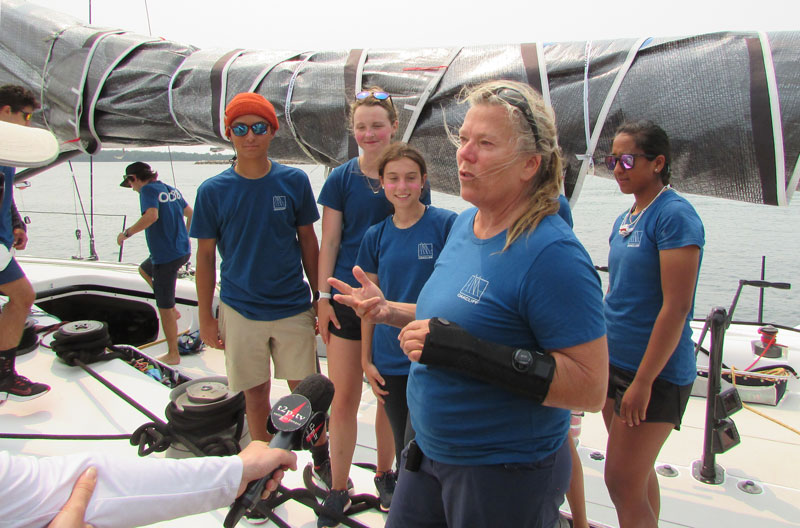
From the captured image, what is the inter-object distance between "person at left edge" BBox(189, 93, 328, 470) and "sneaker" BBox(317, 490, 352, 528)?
224 millimetres

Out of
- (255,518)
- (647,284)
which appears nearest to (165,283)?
(255,518)

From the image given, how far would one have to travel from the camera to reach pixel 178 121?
117 inches

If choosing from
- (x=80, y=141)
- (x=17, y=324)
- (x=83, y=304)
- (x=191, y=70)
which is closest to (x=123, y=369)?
(x=17, y=324)

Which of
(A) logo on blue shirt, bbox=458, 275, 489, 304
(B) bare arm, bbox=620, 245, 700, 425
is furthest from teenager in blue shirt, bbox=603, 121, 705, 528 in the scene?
(A) logo on blue shirt, bbox=458, 275, 489, 304

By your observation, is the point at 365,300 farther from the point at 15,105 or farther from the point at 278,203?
the point at 15,105

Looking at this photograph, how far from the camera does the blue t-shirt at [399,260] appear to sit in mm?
1962

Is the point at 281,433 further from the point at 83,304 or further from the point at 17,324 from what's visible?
the point at 83,304

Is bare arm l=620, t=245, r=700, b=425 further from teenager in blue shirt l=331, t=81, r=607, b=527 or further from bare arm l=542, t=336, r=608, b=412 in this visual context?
bare arm l=542, t=336, r=608, b=412

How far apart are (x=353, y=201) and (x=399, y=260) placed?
41 cm

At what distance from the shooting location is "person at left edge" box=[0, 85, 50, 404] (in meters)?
2.88

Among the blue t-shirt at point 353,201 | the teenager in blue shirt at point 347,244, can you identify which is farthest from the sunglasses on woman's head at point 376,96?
the blue t-shirt at point 353,201

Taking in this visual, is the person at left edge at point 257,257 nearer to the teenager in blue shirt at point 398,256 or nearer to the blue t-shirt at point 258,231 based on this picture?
the blue t-shirt at point 258,231

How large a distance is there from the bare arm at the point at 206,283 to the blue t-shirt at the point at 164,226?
78.7 inches

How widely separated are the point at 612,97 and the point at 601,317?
1.44 meters
